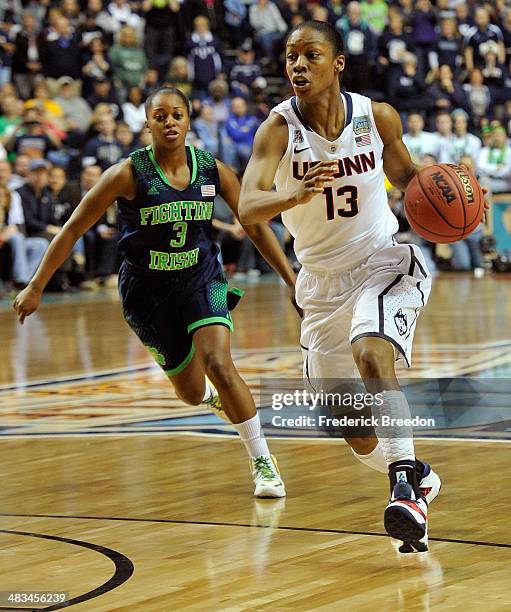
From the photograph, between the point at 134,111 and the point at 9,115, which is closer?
the point at 9,115

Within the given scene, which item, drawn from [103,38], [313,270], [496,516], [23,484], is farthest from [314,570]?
[103,38]

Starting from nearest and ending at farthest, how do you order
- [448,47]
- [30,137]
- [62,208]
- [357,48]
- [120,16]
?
[62,208]
[30,137]
[120,16]
[357,48]
[448,47]

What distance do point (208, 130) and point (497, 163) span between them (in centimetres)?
428

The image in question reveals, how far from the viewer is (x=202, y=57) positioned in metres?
20.6

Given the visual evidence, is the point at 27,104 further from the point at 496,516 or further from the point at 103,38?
the point at 496,516

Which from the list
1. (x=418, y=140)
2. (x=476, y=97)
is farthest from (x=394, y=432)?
(x=476, y=97)

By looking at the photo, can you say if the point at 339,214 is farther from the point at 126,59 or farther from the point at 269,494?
the point at 126,59

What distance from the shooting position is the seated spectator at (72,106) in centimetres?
1856

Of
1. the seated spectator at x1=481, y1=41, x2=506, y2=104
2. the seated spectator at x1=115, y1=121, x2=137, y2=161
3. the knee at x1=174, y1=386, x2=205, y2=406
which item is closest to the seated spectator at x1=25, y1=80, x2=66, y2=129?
the seated spectator at x1=115, y1=121, x2=137, y2=161

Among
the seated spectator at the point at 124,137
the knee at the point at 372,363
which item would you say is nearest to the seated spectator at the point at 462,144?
the seated spectator at the point at 124,137

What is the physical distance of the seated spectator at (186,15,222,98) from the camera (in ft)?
67.8

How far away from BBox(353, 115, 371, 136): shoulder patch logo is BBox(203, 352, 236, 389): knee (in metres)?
1.26

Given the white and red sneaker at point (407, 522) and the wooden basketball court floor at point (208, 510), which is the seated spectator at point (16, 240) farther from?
the white and red sneaker at point (407, 522)

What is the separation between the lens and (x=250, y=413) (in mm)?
6141
